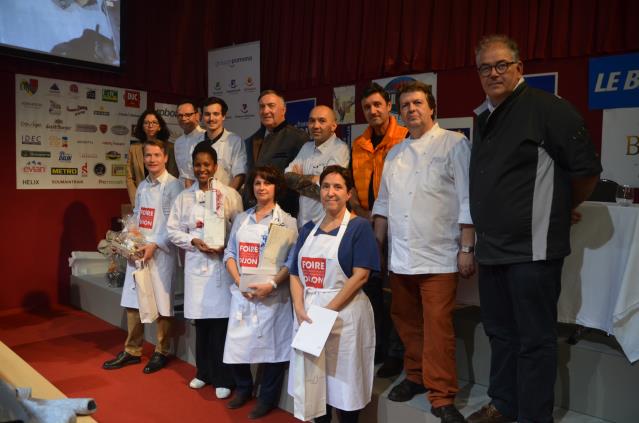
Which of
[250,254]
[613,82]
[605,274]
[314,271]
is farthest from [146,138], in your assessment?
[613,82]

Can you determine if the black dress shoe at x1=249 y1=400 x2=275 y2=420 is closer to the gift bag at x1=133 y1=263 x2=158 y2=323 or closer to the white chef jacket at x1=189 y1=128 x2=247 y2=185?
the gift bag at x1=133 y1=263 x2=158 y2=323

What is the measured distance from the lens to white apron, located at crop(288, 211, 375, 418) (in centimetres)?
212

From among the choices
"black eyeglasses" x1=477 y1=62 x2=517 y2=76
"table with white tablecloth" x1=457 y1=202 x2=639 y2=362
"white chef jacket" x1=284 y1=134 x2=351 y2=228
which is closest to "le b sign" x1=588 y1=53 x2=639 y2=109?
"table with white tablecloth" x1=457 y1=202 x2=639 y2=362

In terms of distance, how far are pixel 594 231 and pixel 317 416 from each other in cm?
143

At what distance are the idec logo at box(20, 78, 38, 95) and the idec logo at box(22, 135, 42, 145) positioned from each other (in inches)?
16.2

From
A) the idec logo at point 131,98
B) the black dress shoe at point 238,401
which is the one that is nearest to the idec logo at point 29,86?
the idec logo at point 131,98

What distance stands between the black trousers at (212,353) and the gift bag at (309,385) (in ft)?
3.11

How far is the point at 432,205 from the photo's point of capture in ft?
7.09

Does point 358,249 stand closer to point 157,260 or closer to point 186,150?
point 157,260

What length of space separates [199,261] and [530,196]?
1.93 m

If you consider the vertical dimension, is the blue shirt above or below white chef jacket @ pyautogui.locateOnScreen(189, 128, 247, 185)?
below

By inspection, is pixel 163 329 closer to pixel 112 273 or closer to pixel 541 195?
pixel 112 273

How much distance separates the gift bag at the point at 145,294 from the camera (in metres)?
3.18

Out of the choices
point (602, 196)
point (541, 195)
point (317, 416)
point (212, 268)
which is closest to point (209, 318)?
point (212, 268)
